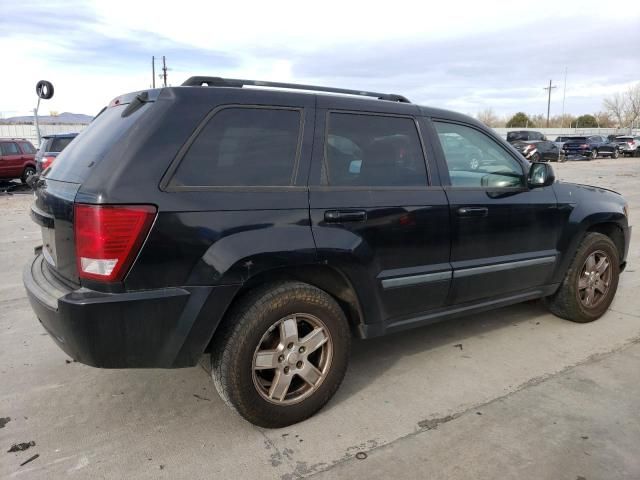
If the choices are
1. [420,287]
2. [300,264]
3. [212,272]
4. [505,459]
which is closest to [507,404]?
[505,459]

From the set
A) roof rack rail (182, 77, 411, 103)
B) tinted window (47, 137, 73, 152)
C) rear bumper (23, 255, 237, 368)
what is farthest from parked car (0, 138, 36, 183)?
rear bumper (23, 255, 237, 368)

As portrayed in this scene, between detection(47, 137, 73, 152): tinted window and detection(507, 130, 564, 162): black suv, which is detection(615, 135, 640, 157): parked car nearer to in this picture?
detection(507, 130, 564, 162): black suv

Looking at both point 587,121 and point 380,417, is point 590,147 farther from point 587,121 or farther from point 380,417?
point 587,121

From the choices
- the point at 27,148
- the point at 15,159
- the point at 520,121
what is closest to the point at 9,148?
the point at 15,159

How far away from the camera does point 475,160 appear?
3.84 m

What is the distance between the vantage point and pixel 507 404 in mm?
3203

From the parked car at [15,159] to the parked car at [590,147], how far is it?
2987cm

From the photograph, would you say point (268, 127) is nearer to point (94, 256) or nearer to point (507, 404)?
point (94, 256)

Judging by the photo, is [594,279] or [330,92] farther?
[594,279]

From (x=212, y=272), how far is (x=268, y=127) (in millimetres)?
880

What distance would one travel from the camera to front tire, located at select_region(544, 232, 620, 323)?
4391 millimetres

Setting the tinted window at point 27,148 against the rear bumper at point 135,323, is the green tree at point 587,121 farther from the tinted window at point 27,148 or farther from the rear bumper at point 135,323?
the rear bumper at point 135,323

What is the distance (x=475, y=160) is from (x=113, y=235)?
260cm

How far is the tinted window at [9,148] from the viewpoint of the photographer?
17.0 meters
